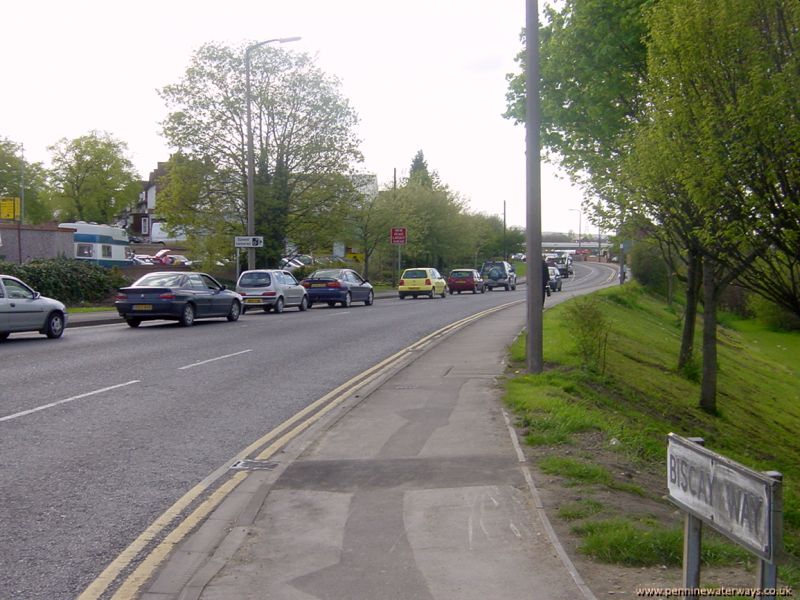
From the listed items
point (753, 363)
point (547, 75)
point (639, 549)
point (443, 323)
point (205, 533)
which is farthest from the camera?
point (753, 363)

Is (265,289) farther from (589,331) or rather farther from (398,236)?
(398,236)

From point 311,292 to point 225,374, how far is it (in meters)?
21.1

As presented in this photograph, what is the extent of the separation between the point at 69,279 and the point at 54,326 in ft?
49.7

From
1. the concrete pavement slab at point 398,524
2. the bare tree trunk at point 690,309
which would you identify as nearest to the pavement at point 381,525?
the concrete pavement slab at point 398,524

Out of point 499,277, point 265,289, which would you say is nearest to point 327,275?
point 265,289

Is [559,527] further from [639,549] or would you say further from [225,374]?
[225,374]

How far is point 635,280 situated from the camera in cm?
5925

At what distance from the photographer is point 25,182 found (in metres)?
80.6

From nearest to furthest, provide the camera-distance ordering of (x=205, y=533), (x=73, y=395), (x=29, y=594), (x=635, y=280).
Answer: (x=29, y=594)
(x=205, y=533)
(x=73, y=395)
(x=635, y=280)

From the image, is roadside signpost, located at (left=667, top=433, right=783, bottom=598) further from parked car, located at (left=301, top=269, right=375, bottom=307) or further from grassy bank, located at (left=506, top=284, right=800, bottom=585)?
parked car, located at (left=301, top=269, right=375, bottom=307)

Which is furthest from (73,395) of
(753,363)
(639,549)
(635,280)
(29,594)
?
(635,280)

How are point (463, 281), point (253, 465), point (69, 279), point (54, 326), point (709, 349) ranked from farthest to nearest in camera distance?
point (463, 281) → point (69, 279) → point (54, 326) → point (709, 349) → point (253, 465)

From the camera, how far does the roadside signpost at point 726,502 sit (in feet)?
10.8

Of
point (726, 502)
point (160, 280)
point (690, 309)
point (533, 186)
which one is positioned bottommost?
point (690, 309)
